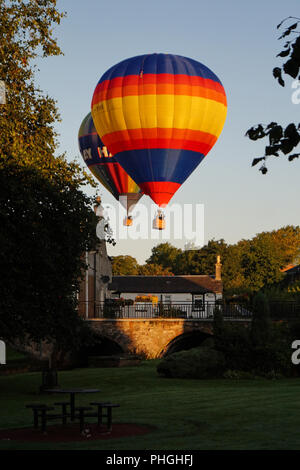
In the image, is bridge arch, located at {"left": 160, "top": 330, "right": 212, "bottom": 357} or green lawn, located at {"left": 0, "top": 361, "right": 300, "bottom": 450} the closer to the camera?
green lawn, located at {"left": 0, "top": 361, "right": 300, "bottom": 450}

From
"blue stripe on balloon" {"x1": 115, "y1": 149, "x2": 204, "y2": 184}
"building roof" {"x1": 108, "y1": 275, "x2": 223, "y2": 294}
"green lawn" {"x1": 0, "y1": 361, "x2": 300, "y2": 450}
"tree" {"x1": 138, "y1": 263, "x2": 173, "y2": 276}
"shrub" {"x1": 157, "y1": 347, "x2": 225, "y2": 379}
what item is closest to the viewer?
"green lawn" {"x1": 0, "y1": 361, "x2": 300, "y2": 450}

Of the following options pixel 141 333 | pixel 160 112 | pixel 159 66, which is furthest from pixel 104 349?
pixel 159 66

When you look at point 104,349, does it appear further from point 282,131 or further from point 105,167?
point 282,131

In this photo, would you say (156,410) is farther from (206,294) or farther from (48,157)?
(206,294)

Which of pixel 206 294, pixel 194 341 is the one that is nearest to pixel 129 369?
Result: pixel 194 341

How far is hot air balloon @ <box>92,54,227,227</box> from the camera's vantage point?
42750 millimetres

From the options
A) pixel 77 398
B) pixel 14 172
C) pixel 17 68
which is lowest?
pixel 77 398

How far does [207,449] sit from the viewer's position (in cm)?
1292

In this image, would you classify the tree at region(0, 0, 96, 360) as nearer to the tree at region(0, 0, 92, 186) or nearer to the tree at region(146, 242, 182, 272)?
the tree at region(0, 0, 92, 186)

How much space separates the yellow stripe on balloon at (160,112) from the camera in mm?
42719

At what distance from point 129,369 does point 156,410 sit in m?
18.4

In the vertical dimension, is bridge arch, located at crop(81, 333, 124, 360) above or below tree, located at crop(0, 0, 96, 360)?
below

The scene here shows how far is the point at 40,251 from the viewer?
25.9m

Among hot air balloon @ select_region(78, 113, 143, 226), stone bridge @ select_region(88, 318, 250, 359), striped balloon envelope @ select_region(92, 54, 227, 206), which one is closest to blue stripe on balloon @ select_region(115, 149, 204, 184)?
striped balloon envelope @ select_region(92, 54, 227, 206)
